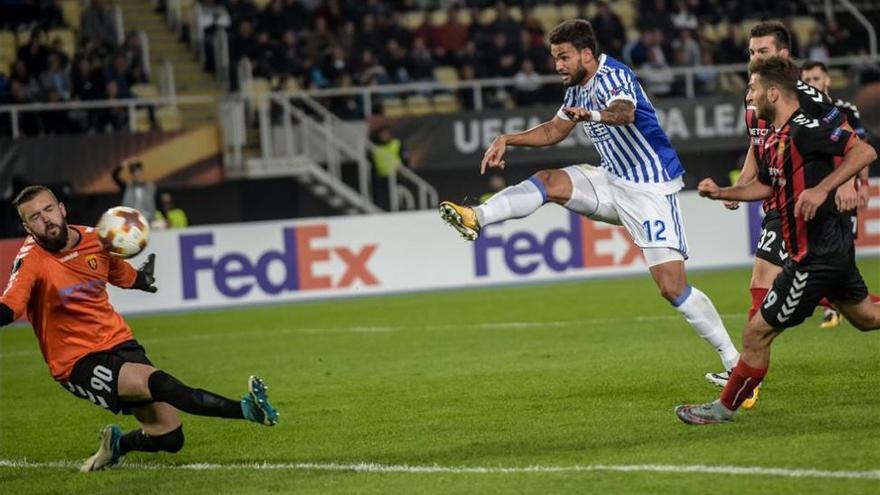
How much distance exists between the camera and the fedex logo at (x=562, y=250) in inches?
835

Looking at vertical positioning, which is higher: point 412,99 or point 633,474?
point 412,99

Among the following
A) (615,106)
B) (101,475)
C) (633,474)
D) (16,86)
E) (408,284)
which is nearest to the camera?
(633,474)

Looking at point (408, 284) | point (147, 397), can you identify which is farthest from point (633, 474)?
point (408, 284)

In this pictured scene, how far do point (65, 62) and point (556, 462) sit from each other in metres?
18.1

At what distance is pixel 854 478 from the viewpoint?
6965 millimetres

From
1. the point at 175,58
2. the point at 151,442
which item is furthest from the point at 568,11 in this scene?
the point at 151,442

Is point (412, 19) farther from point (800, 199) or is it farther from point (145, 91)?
point (800, 199)

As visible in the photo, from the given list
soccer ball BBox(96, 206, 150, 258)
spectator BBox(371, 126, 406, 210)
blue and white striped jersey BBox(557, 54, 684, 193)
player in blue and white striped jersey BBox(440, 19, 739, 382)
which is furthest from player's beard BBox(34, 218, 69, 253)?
spectator BBox(371, 126, 406, 210)

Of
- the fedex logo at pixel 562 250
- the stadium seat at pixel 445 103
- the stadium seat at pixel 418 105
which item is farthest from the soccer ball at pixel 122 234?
the stadium seat at pixel 445 103

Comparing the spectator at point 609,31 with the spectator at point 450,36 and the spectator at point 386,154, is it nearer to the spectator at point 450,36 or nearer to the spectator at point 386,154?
the spectator at point 450,36

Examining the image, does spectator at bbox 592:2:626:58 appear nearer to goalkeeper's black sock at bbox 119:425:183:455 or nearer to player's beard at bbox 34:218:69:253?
goalkeeper's black sock at bbox 119:425:183:455

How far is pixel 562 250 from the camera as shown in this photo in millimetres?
21500

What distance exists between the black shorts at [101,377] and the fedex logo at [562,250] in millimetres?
12915

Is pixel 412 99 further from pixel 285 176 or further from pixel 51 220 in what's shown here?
pixel 51 220
